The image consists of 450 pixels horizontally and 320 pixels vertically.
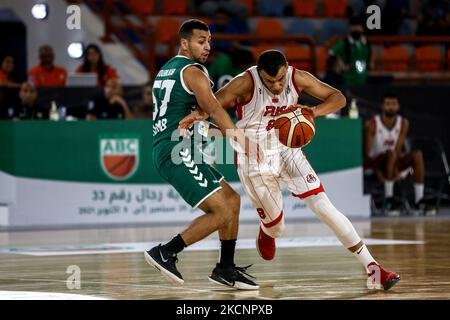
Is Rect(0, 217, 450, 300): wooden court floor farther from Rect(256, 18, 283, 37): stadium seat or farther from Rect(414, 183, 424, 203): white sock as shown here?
Rect(256, 18, 283, 37): stadium seat

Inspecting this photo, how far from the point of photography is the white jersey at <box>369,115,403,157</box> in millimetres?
16391

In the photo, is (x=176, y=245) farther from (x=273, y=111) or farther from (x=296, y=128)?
(x=273, y=111)

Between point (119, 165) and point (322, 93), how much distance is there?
280 inches

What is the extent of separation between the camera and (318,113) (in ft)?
26.8

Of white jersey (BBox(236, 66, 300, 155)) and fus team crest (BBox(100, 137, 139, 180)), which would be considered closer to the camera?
white jersey (BBox(236, 66, 300, 155))

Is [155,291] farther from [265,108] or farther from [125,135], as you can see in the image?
[125,135]

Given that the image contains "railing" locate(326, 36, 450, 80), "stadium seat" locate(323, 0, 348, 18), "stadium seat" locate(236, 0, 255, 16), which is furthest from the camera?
"stadium seat" locate(323, 0, 348, 18)

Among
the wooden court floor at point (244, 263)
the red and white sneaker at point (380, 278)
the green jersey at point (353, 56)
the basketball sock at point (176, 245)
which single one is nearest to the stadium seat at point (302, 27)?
the green jersey at point (353, 56)

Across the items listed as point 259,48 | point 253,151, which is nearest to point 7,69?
point 259,48

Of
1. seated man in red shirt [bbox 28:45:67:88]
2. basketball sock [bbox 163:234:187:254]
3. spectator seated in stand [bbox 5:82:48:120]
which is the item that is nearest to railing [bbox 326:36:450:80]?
seated man in red shirt [bbox 28:45:67:88]

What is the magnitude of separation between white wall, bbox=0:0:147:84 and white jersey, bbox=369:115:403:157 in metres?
4.26

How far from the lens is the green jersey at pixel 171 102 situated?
773 cm
